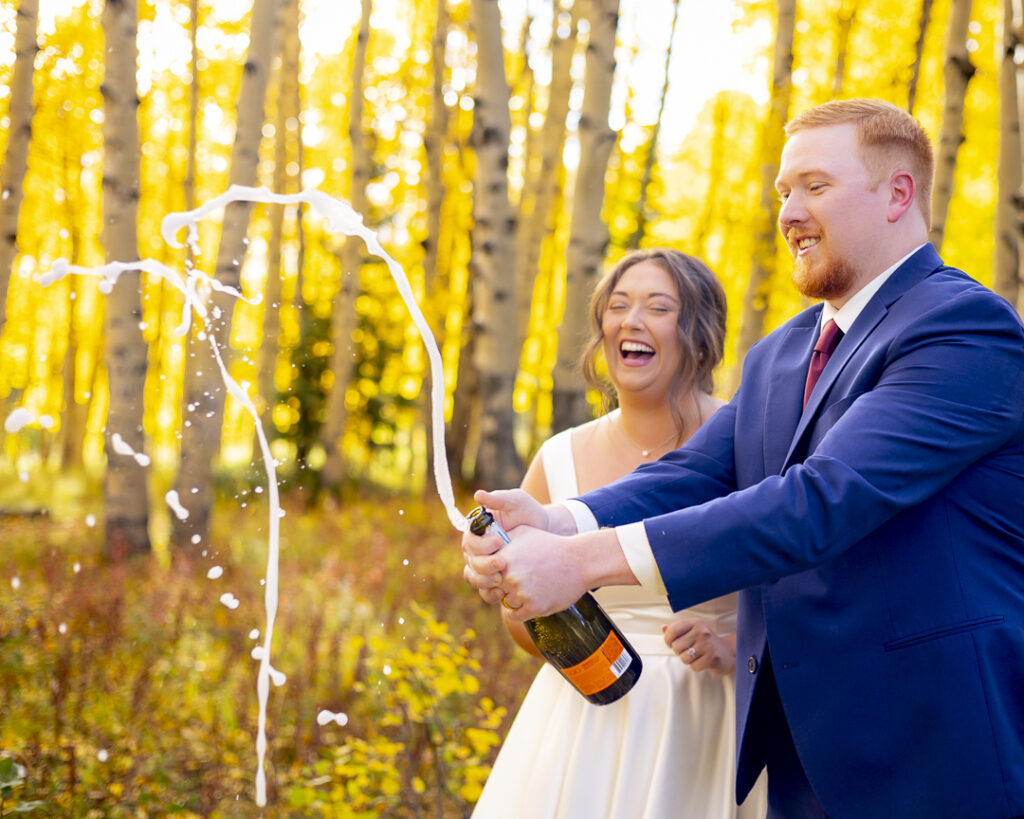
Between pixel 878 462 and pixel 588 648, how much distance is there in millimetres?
817

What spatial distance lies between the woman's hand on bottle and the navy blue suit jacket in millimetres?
488

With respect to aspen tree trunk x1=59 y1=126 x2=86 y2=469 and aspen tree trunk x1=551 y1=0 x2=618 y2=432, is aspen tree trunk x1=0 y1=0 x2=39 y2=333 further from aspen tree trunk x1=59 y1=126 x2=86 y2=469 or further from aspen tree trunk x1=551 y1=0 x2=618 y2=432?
aspen tree trunk x1=59 y1=126 x2=86 y2=469

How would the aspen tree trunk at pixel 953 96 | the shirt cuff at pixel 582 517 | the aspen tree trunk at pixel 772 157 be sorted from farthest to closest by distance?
the aspen tree trunk at pixel 772 157 < the aspen tree trunk at pixel 953 96 < the shirt cuff at pixel 582 517

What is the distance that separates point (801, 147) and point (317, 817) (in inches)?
124

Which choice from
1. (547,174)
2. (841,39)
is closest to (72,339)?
(547,174)

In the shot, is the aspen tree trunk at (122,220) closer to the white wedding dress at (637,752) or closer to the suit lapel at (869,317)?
the white wedding dress at (637,752)

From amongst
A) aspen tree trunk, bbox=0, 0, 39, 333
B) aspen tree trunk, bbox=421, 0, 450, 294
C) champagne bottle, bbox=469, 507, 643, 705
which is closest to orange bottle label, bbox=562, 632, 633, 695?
champagne bottle, bbox=469, 507, 643, 705

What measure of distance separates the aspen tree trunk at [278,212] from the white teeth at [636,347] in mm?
9093

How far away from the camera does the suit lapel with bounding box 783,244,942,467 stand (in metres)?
2.03

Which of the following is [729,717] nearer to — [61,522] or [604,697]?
[604,697]

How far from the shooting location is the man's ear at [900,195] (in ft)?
6.72

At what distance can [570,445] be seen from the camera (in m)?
3.05

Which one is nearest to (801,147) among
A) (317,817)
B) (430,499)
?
(317,817)

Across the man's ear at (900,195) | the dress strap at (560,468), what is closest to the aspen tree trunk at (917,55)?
the dress strap at (560,468)
